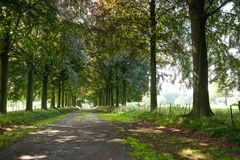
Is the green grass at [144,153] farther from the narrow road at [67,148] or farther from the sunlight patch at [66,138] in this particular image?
the sunlight patch at [66,138]

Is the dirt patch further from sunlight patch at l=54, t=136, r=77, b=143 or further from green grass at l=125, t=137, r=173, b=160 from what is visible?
sunlight patch at l=54, t=136, r=77, b=143

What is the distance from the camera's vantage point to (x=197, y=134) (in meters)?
14.4

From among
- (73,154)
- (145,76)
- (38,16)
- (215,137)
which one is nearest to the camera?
(73,154)

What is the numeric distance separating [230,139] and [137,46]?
1722 cm

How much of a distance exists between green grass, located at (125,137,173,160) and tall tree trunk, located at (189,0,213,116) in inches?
223

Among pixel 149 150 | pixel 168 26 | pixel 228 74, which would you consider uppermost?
pixel 168 26

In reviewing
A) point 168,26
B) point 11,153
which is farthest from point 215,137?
point 168,26

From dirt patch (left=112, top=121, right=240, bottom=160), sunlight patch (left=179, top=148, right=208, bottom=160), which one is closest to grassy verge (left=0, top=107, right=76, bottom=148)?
dirt patch (left=112, top=121, right=240, bottom=160)

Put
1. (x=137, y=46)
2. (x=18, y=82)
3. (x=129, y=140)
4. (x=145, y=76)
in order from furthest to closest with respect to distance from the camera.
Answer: (x=145, y=76) < (x=18, y=82) < (x=137, y=46) < (x=129, y=140)

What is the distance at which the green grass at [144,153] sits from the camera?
1021 cm

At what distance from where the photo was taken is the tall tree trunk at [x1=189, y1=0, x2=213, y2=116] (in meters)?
17.4

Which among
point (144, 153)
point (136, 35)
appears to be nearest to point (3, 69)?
point (136, 35)

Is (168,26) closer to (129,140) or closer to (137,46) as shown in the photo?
(137,46)

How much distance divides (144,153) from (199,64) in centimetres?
816
